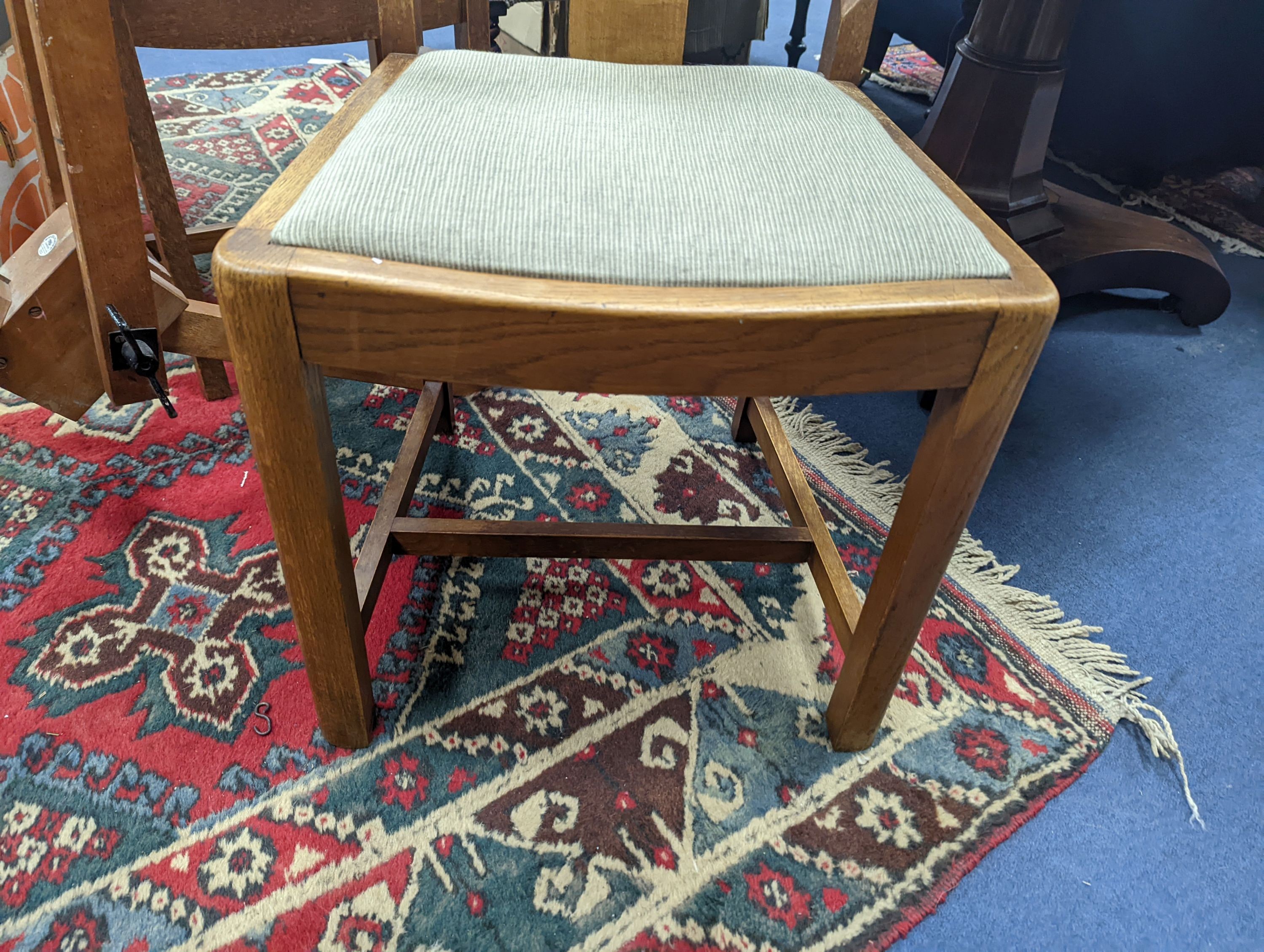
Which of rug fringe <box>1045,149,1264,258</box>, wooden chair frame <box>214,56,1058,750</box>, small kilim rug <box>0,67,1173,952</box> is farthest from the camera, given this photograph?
rug fringe <box>1045,149,1264,258</box>

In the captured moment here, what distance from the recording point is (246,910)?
0.59 m

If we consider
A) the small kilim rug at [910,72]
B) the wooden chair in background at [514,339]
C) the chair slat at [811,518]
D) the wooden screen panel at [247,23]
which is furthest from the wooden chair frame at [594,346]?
the small kilim rug at [910,72]

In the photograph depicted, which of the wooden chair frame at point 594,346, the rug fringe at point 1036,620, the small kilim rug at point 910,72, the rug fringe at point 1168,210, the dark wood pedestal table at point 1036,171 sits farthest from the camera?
the small kilim rug at point 910,72

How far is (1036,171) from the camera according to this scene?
115 cm

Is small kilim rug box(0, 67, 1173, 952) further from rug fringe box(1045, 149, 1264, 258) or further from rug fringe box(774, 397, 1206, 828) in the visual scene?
rug fringe box(1045, 149, 1264, 258)

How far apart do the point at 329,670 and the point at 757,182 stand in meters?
0.49

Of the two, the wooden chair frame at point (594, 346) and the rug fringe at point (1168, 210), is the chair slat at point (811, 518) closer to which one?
the wooden chair frame at point (594, 346)

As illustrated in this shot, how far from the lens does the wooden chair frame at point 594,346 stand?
436mm

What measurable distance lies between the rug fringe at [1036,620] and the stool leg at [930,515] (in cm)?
9

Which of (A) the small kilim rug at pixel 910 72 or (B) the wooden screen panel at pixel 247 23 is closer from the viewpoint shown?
(B) the wooden screen panel at pixel 247 23

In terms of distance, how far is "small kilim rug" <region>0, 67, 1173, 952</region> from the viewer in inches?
23.6

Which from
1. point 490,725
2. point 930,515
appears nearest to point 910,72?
point 930,515

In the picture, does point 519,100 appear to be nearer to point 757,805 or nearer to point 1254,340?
point 757,805

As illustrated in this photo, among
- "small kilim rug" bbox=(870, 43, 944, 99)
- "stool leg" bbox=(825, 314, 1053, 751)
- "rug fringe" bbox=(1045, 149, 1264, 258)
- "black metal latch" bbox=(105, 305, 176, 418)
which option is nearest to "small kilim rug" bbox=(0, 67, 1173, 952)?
"stool leg" bbox=(825, 314, 1053, 751)
